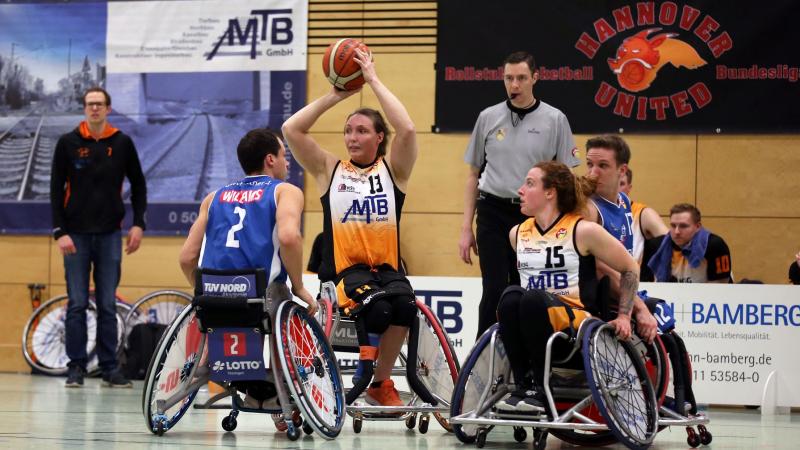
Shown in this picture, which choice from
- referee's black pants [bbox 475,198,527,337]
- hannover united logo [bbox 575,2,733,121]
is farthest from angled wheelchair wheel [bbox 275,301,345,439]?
hannover united logo [bbox 575,2,733,121]

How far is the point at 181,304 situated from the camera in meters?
9.95

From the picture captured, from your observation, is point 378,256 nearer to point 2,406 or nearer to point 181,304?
point 2,406

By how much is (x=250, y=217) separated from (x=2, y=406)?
236 cm

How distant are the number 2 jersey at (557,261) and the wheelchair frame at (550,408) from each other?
0.87 ft

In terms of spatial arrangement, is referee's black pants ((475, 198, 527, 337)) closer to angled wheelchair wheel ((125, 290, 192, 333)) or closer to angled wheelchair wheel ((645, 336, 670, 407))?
angled wheelchair wheel ((645, 336, 670, 407))

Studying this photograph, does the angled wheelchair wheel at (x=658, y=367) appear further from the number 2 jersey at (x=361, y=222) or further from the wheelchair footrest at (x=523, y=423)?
the number 2 jersey at (x=361, y=222)

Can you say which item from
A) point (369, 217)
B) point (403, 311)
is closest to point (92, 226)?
point (369, 217)

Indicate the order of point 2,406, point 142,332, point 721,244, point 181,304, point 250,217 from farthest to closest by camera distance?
1. point 181,304
2. point 142,332
3. point 721,244
4. point 2,406
5. point 250,217

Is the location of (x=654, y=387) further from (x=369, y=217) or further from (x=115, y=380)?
(x=115, y=380)

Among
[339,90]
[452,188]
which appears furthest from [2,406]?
[452,188]

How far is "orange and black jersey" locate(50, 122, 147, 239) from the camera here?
8156mm

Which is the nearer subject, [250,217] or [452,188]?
[250,217]

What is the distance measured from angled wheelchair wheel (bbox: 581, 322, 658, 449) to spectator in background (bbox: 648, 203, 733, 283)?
3426mm

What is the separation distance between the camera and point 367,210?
5.32 metres
